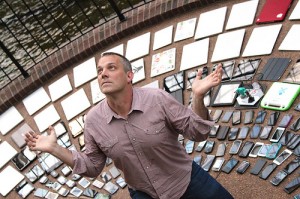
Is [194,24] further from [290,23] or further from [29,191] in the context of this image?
[29,191]

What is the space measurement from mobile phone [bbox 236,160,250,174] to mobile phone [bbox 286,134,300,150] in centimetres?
40

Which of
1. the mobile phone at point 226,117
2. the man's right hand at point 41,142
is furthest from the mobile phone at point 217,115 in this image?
the man's right hand at point 41,142

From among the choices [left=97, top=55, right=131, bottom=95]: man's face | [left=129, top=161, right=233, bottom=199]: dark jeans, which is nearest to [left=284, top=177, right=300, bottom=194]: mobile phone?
[left=129, top=161, right=233, bottom=199]: dark jeans

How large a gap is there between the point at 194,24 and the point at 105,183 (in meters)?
2.52

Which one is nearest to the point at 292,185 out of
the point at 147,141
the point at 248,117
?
the point at 248,117

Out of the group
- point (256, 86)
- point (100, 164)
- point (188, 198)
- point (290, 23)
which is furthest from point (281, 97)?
point (100, 164)

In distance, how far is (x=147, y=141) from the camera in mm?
2975

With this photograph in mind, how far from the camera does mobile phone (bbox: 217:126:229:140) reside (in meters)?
4.66

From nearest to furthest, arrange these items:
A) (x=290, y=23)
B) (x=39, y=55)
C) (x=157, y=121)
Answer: (x=157, y=121) → (x=290, y=23) → (x=39, y=55)

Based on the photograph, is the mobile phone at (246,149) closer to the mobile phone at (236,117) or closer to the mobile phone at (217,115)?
the mobile phone at (236,117)

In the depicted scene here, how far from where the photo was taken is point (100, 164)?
3.24 meters

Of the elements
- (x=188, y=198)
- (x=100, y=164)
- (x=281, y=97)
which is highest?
(x=100, y=164)

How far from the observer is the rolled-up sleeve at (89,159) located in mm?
3143

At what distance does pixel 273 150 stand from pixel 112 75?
1.93m
